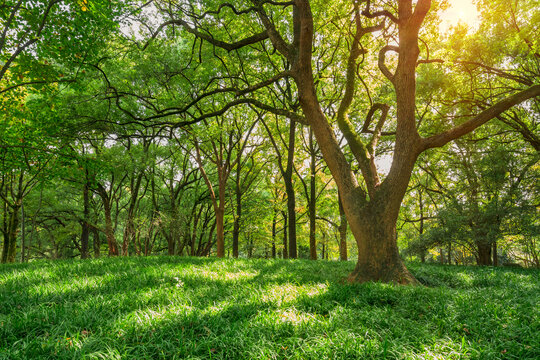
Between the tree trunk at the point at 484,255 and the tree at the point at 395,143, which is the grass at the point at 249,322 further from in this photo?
the tree trunk at the point at 484,255

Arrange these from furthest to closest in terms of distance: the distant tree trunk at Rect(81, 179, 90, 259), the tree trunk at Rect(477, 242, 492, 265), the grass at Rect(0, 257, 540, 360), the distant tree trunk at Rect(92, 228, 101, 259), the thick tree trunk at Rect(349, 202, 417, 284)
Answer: the distant tree trunk at Rect(92, 228, 101, 259) < the distant tree trunk at Rect(81, 179, 90, 259) < the tree trunk at Rect(477, 242, 492, 265) < the thick tree trunk at Rect(349, 202, 417, 284) < the grass at Rect(0, 257, 540, 360)

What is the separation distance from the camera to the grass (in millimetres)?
2227

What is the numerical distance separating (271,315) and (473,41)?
12131 millimetres

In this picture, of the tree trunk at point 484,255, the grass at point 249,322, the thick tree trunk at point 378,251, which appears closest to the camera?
the grass at point 249,322

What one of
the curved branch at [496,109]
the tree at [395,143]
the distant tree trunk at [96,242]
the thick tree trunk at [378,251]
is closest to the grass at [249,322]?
the thick tree trunk at [378,251]

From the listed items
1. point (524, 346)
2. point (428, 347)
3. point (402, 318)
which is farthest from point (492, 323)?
point (428, 347)

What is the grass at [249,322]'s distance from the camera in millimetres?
2227

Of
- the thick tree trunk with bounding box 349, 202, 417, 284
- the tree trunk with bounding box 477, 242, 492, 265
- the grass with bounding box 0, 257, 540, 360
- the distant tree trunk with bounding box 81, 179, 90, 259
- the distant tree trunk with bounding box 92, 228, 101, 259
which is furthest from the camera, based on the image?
the distant tree trunk with bounding box 92, 228, 101, 259

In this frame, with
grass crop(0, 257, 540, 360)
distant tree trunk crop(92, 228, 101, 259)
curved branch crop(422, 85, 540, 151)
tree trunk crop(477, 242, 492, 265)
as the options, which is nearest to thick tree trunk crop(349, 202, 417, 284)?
grass crop(0, 257, 540, 360)

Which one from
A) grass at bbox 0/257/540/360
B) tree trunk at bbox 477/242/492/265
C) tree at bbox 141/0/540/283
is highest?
tree at bbox 141/0/540/283

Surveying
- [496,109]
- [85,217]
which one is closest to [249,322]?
[496,109]

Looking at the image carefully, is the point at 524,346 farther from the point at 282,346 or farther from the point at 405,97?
the point at 405,97

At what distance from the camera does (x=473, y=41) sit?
9.34 meters

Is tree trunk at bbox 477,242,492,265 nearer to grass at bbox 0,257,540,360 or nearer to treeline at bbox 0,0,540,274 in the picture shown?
treeline at bbox 0,0,540,274
